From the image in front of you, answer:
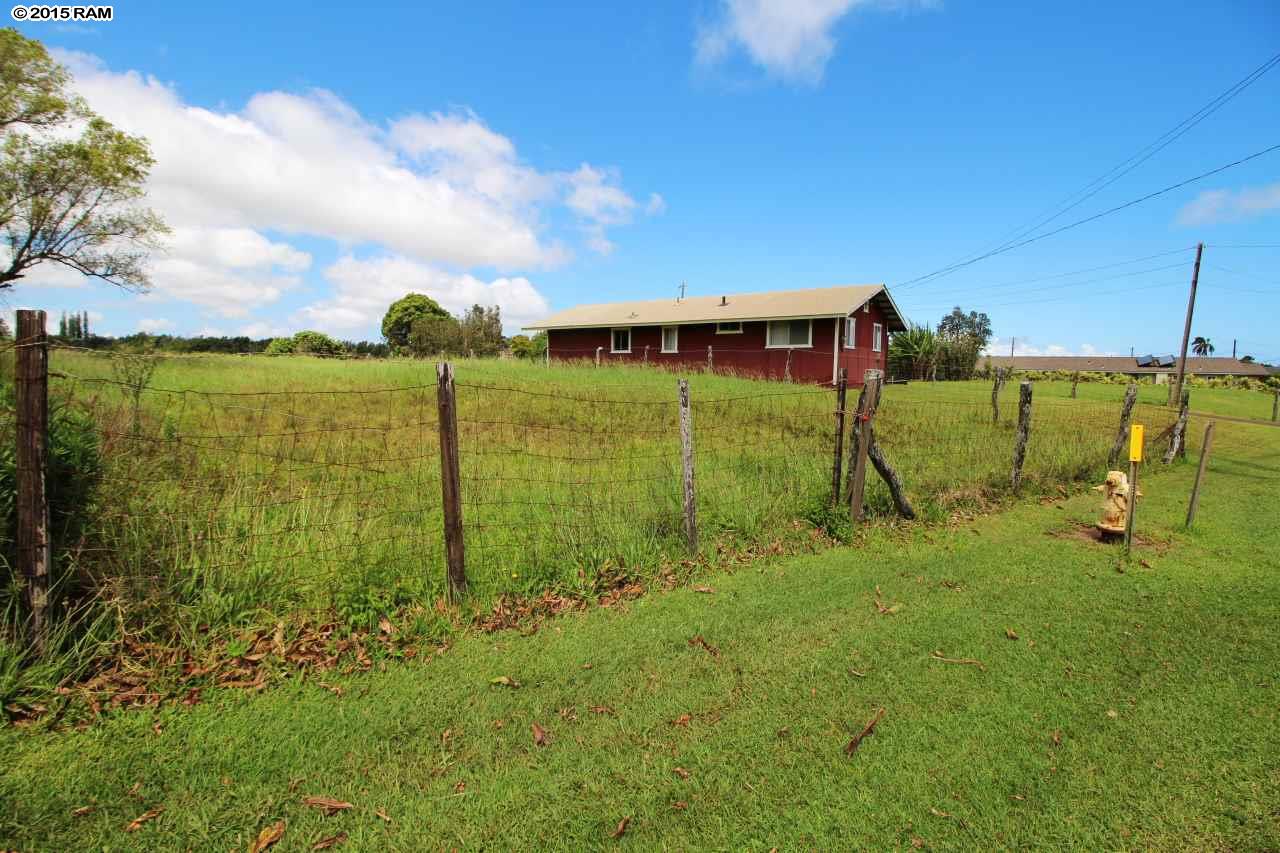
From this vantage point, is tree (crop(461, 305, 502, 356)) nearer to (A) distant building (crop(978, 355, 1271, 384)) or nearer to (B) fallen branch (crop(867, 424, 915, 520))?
(B) fallen branch (crop(867, 424, 915, 520))

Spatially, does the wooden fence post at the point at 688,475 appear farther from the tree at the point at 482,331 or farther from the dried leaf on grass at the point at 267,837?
the tree at the point at 482,331

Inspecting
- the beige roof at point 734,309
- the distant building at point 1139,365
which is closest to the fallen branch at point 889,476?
the beige roof at point 734,309

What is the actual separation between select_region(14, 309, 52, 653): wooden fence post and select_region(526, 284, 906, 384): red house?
74.1 ft

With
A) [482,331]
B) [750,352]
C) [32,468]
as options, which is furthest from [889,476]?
[482,331]

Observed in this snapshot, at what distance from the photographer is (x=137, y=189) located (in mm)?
26172

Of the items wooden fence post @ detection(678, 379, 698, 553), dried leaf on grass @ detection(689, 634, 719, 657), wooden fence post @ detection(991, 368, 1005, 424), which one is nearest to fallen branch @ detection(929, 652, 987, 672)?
dried leaf on grass @ detection(689, 634, 719, 657)

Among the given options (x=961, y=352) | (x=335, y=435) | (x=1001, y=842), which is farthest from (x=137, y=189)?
(x=961, y=352)

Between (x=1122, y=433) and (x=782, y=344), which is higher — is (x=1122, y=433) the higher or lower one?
the lower one

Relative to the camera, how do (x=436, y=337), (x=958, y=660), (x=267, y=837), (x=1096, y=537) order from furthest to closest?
1. (x=436, y=337)
2. (x=1096, y=537)
3. (x=958, y=660)
4. (x=267, y=837)

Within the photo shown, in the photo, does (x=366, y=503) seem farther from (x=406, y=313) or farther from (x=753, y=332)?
(x=406, y=313)

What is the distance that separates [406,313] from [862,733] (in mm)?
71932

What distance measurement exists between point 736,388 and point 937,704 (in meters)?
14.5

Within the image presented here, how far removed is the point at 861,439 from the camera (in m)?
6.27

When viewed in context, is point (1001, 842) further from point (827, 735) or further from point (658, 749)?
point (658, 749)
